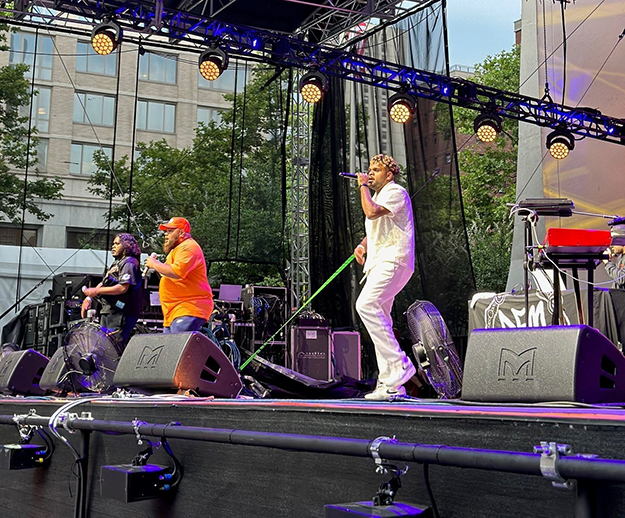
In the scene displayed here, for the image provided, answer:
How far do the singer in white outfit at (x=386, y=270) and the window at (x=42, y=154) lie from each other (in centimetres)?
1203

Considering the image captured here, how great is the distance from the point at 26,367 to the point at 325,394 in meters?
3.28

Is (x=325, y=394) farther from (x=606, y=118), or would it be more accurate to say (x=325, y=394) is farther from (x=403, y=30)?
(x=606, y=118)

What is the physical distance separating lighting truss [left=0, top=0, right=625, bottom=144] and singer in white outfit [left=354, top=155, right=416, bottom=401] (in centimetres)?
636

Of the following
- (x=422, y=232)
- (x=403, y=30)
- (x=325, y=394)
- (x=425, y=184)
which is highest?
(x=403, y=30)

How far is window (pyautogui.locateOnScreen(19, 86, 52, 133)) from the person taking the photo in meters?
14.1

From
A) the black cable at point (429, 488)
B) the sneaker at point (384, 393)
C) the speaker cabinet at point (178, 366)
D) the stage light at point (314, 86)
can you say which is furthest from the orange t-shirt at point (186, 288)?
the stage light at point (314, 86)

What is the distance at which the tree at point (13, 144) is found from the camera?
45.5 feet

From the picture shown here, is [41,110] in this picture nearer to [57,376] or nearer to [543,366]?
[57,376]

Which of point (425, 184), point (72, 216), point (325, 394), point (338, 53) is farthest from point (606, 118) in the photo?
point (72, 216)

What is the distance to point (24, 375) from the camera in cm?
602

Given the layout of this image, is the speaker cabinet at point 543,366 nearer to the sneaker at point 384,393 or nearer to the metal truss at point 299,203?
the sneaker at point 384,393

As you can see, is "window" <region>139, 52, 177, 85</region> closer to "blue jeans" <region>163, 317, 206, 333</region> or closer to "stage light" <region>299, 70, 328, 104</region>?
"stage light" <region>299, 70, 328, 104</region>

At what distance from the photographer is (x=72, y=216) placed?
15422 millimetres

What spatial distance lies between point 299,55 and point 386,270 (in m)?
7.15
